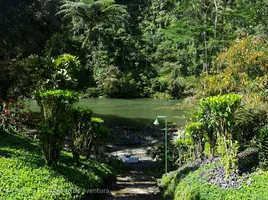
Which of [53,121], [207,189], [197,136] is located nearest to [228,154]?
[207,189]

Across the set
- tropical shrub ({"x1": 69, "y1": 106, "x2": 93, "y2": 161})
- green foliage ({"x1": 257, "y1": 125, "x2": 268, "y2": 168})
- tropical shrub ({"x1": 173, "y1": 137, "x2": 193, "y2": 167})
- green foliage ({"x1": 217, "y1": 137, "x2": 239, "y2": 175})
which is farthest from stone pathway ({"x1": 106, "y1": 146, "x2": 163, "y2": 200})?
green foliage ({"x1": 257, "y1": 125, "x2": 268, "y2": 168})

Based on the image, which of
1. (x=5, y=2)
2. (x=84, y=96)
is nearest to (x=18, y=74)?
(x=5, y=2)

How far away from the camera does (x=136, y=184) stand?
7.59m

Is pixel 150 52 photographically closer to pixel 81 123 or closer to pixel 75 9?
pixel 75 9

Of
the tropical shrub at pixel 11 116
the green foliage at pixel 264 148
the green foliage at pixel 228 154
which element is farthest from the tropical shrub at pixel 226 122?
the tropical shrub at pixel 11 116

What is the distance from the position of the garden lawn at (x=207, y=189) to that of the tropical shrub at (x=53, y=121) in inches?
94.6

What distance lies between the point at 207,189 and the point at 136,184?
2764 millimetres

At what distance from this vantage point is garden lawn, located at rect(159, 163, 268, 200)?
4602 millimetres

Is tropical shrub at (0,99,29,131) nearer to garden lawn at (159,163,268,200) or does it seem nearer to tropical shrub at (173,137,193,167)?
tropical shrub at (173,137,193,167)

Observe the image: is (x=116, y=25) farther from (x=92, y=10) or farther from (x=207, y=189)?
(x=207, y=189)

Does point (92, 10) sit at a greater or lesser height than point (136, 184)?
greater

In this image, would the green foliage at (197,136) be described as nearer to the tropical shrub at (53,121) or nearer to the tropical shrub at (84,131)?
the tropical shrub at (84,131)

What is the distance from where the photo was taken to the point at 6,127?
8742mm

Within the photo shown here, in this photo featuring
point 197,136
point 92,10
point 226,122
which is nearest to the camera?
point 226,122
